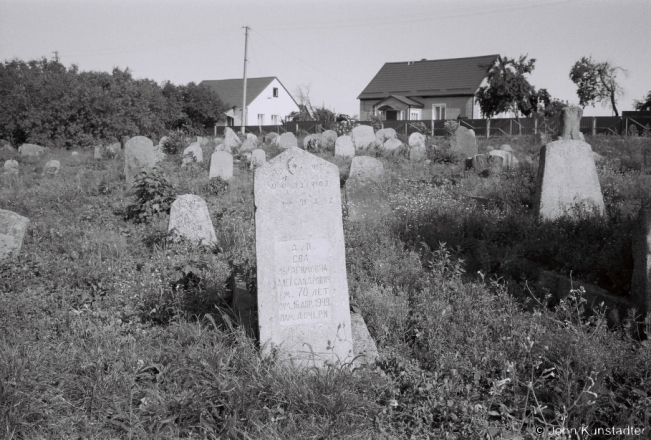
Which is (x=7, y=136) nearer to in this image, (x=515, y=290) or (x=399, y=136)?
(x=399, y=136)

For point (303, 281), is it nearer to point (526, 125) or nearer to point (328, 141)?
point (328, 141)

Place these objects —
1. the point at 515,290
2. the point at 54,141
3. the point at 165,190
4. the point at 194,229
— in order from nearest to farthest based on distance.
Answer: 1. the point at 515,290
2. the point at 194,229
3. the point at 165,190
4. the point at 54,141

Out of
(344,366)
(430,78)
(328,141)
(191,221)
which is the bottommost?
(344,366)

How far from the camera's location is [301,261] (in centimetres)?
408

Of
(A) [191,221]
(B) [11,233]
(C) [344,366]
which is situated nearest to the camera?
(C) [344,366]

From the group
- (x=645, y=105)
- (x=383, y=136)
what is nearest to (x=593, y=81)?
(x=645, y=105)

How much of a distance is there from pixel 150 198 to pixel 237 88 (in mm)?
46007

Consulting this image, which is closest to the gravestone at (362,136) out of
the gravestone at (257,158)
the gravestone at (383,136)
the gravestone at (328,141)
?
the gravestone at (383,136)

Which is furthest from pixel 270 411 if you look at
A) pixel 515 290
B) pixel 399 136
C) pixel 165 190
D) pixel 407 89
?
pixel 407 89

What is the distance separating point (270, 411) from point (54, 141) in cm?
2895

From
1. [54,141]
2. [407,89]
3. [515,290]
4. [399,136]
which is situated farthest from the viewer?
[407,89]

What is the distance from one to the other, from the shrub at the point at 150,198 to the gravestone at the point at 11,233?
2.14 meters

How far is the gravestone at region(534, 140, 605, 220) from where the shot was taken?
7.41 m

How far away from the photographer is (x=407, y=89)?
43.3 meters
